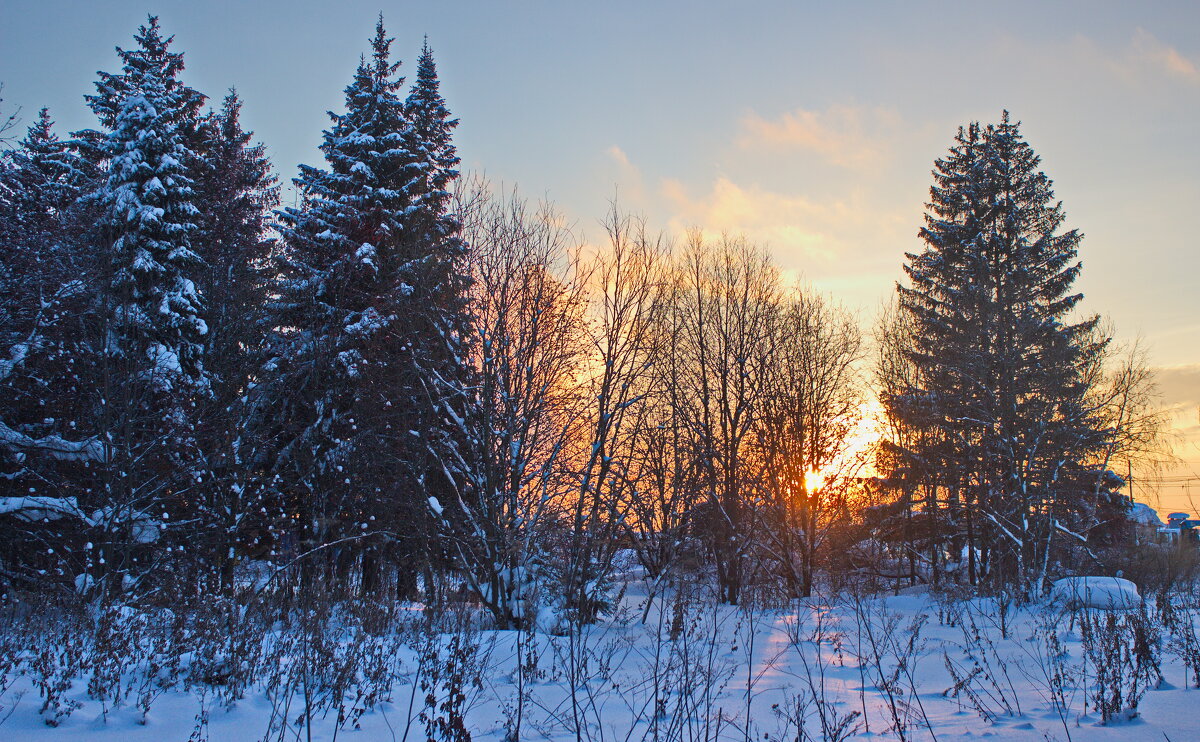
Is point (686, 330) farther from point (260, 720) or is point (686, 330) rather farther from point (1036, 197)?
point (260, 720)

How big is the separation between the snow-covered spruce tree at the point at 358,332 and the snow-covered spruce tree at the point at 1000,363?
1347 cm

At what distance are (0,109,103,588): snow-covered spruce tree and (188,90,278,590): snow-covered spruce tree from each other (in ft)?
7.84

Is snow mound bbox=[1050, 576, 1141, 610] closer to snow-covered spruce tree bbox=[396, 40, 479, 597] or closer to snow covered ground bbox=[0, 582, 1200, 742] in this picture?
snow covered ground bbox=[0, 582, 1200, 742]

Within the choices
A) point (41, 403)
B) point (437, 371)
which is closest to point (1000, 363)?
point (437, 371)

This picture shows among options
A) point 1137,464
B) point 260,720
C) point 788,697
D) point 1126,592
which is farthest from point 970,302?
point 260,720

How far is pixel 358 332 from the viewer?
52.7 feet

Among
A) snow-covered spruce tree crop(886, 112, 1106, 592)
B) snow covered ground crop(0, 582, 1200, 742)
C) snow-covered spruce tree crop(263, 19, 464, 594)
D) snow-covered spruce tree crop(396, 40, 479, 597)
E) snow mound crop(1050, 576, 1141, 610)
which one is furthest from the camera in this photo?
snow-covered spruce tree crop(886, 112, 1106, 592)

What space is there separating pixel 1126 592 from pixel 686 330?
1218cm

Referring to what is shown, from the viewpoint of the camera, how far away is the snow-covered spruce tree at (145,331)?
45.1ft

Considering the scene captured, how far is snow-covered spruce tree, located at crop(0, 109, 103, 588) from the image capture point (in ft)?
45.5

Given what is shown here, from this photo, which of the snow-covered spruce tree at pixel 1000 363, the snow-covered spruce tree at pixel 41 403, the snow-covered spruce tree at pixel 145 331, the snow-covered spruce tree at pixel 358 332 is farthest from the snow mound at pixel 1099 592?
the snow-covered spruce tree at pixel 41 403

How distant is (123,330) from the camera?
14805mm

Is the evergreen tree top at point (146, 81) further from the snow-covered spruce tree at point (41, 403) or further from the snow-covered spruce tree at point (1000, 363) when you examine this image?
the snow-covered spruce tree at point (1000, 363)

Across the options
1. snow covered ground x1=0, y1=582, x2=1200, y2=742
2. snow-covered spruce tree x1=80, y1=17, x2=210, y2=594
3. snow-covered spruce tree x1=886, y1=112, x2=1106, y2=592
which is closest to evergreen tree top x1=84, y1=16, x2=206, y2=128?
snow-covered spruce tree x1=80, y1=17, x2=210, y2=594
